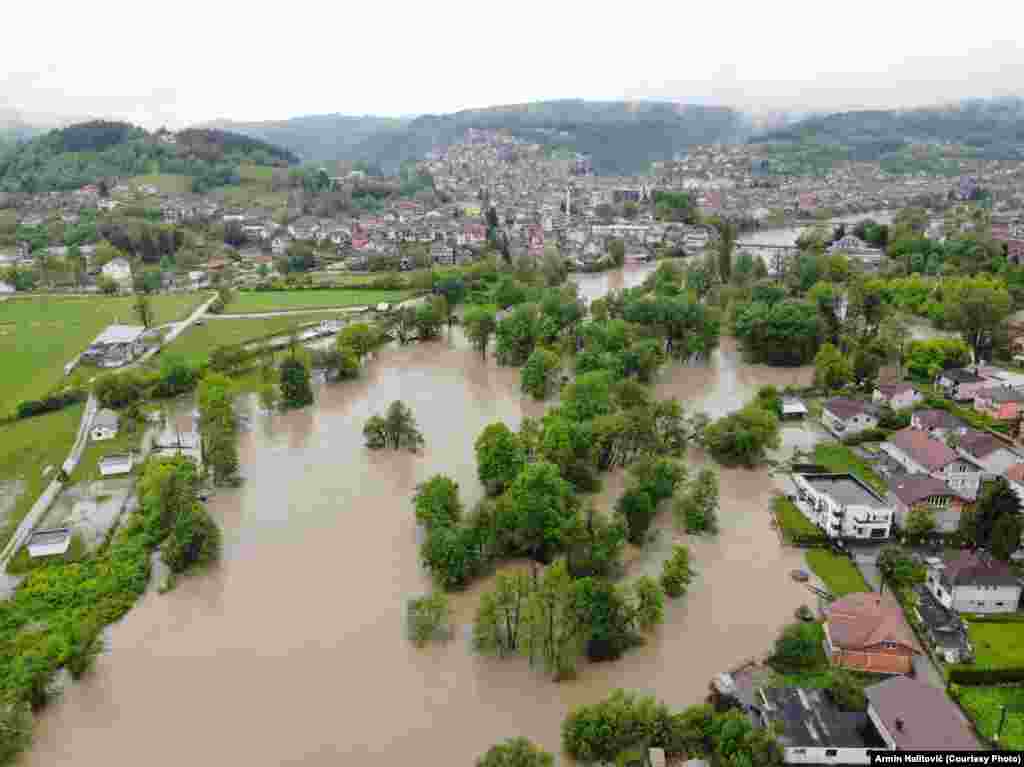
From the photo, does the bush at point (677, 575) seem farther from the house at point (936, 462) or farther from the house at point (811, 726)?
the house at point (936, 462)

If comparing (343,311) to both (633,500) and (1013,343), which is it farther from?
(1013,343)

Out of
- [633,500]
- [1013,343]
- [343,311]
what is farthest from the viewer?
[343,311]

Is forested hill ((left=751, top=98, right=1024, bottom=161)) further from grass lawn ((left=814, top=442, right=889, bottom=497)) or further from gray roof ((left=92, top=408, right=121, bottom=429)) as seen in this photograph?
gray roof ((left=92, top=408, right=121, bottom=429))

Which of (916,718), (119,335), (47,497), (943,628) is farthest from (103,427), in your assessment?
(943,628)

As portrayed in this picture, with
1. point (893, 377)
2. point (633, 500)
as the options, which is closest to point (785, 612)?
point (633, 500)

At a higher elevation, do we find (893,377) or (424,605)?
(424,605)

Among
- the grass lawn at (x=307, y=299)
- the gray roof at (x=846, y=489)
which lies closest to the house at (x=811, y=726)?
the gray roof at (x=846, y=489)

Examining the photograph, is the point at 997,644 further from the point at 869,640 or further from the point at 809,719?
the point at 809,719
